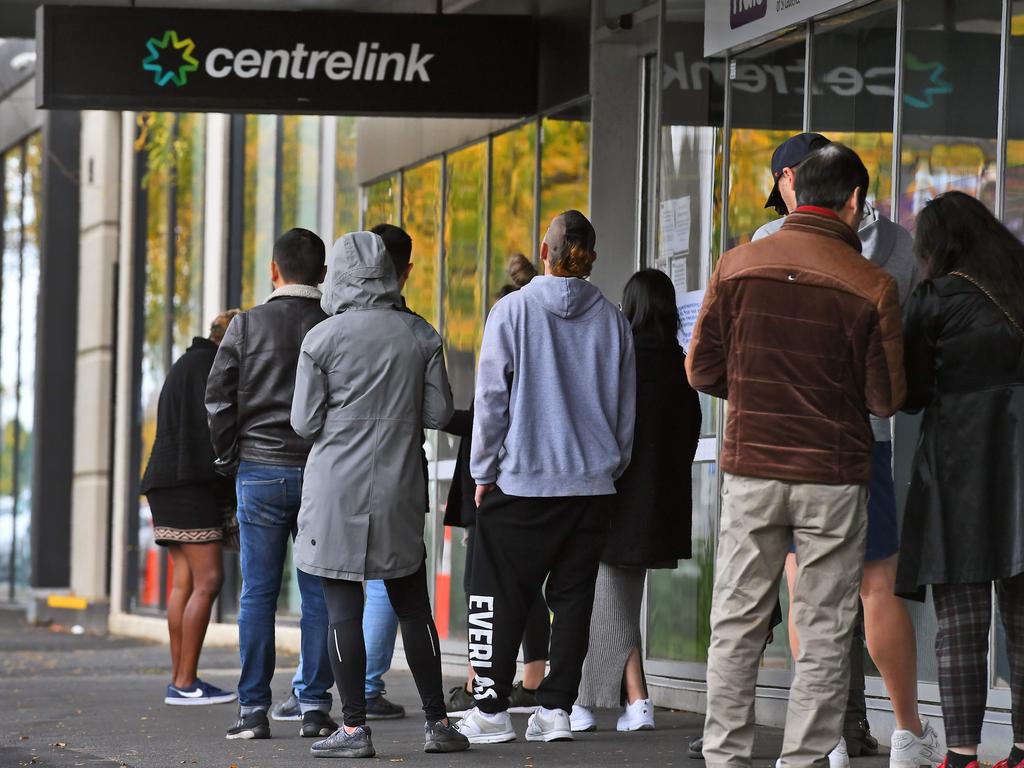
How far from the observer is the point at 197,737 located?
8.09 m

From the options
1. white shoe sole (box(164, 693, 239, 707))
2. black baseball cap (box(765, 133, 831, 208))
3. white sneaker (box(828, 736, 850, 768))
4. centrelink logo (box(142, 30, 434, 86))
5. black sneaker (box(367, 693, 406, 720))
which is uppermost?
centrelink logo (box(142, 30, 434, 86))

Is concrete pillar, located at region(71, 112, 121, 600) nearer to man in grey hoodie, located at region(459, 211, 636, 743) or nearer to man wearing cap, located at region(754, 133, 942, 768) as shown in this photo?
man in grey hoodie, located at region(459, 211, 636, 743)

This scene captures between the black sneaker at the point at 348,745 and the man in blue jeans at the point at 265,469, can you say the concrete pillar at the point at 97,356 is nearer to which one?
the man in blue jeans at the point at 265,469

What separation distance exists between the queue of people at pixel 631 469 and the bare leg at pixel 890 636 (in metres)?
0.01

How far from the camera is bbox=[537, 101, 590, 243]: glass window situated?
10.9 metres

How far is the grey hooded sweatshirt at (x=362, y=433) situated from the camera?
7047 mm

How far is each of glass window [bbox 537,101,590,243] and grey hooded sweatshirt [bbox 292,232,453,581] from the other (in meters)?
3.59

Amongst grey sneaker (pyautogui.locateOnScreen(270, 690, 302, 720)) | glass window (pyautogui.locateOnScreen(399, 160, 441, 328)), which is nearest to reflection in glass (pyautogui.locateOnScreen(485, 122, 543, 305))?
glass window (pyautogui.locateOnScreen(399, 160, 441, 328))

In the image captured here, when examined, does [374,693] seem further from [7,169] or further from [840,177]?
[7,169]

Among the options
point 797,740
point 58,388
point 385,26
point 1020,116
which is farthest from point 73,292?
point 797,740

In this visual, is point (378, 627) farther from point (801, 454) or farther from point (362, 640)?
point (801, 454)

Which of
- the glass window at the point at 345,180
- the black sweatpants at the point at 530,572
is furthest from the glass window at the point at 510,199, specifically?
the black sweatpants at the point at 530,572

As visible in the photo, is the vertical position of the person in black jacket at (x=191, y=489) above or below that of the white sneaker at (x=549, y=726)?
above

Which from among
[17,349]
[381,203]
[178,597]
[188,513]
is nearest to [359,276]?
[188,513]
